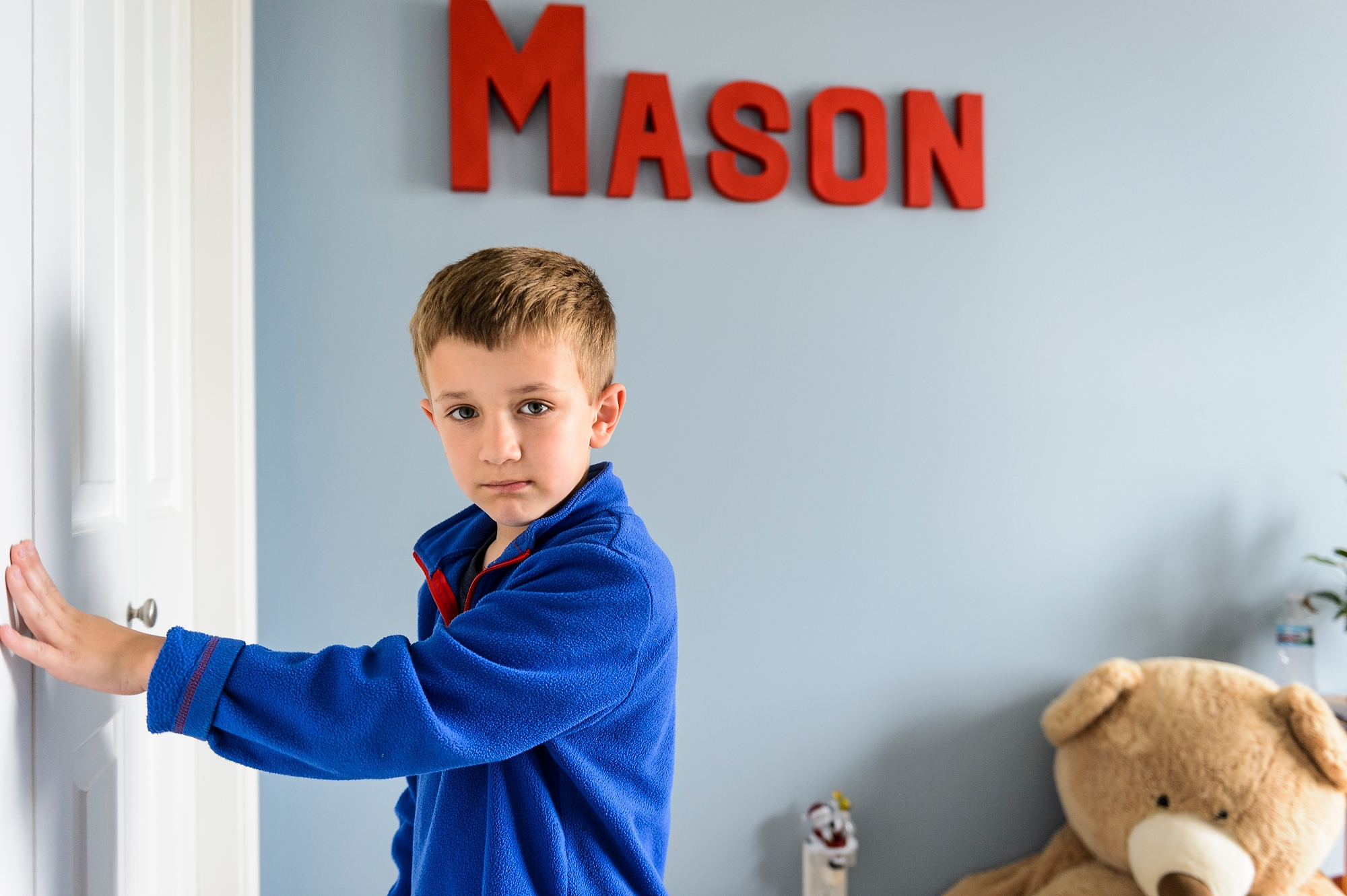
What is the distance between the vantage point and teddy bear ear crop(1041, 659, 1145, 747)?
5.60 feet

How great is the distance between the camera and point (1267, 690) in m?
1.70

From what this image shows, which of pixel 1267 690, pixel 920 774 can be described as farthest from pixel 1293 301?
pixel 920 774

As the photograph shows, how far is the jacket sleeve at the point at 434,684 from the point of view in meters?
0.66

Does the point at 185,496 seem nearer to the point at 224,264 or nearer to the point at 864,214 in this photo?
the point at 224,264

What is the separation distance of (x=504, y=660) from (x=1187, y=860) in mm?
1458

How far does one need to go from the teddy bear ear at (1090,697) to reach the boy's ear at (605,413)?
1282 mm

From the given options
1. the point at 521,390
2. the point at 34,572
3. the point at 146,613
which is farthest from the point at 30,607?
the point at 521,390

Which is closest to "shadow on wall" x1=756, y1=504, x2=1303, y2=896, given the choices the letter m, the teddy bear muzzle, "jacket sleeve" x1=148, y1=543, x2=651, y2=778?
the teddy bear muzzle

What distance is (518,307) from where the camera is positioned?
815 millimetres

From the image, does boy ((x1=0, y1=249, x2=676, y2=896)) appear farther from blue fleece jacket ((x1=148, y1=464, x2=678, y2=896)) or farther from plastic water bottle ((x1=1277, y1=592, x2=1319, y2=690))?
plastic water bottle ((x1=1277, y1=592, x2=1319, y2=690))

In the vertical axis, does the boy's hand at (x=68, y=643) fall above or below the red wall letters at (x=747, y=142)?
below

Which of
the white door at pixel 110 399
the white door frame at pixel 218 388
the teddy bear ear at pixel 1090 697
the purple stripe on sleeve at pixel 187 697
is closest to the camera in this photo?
the purple stripe on sleeve at pixel 187 697

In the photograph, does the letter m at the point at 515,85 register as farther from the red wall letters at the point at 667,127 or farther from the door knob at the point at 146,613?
the door knob at the point at 146,613

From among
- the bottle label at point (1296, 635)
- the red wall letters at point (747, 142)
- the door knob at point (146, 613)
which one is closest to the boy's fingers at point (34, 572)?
the door knob at point (146, 613)
